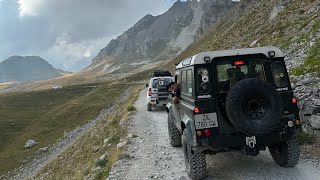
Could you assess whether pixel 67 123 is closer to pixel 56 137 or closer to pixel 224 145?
pixel 56 137

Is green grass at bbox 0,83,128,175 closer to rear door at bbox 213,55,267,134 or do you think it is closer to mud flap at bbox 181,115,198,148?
mud flap at bbox 181,115,198,148

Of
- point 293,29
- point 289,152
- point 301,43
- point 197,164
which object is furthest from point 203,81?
point 293,29

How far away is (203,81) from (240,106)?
119 centimetres

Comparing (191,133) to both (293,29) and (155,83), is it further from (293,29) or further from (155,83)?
(293,29)

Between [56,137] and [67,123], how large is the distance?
9803 millimetres

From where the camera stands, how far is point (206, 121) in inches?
318

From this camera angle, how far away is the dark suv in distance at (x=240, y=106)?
25.0ft

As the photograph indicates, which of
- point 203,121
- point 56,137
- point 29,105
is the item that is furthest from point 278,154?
point 29,105

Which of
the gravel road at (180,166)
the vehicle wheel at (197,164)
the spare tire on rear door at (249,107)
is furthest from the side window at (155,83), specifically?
the spare tire on rear door at (249,107)

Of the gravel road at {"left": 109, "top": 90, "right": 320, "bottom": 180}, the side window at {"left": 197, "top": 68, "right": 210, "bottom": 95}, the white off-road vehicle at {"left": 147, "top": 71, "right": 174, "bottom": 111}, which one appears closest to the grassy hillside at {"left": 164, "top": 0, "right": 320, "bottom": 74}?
the gravel road at {"left": 109, "top": 90, "right": 320, "bottom": 180}

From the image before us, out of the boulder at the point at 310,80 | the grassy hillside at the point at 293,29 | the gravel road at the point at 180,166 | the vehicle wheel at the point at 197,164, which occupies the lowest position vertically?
the gravel road at the point at 180,166

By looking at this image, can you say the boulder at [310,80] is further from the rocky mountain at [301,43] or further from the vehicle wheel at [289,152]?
the vehicle wheel at [289,152]

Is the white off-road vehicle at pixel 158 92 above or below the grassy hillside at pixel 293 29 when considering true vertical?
below

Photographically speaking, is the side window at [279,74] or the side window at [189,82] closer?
the side window at [279,74]
